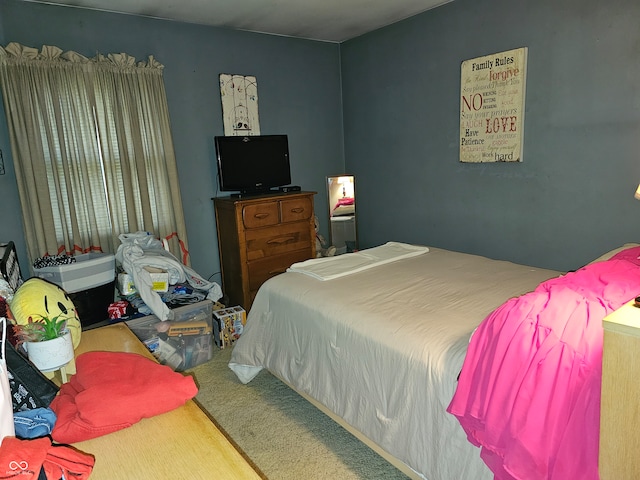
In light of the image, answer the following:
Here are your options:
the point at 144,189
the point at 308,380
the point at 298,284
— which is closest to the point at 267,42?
the point at 144,189

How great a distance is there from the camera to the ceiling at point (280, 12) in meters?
3.05

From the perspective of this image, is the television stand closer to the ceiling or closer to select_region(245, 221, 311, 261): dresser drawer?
select_region(245, 221, 311, 261): dresser drawer

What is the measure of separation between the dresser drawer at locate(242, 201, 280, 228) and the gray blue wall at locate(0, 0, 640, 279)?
51 centimetres

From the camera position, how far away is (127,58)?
3150 millimetres

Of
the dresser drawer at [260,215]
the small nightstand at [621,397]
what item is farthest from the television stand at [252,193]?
the small nightstand at [621,397]

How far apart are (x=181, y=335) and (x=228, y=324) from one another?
0.44 meters

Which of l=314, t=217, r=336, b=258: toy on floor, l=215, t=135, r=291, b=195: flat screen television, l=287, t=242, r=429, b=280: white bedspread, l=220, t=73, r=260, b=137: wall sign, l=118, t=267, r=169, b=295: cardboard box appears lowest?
l=314, t=217, r=336, b=258: toy on floor

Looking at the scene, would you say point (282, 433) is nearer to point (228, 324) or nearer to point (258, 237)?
point (228, 324)

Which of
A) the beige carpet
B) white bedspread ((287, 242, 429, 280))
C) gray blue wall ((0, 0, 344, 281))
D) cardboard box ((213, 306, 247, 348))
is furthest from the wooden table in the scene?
gray blue wall ((0, 0, 344, 281))

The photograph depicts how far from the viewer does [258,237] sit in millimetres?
3529

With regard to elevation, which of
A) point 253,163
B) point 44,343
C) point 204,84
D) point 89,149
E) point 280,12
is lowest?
point 44,343

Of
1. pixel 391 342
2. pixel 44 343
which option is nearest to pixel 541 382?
pixel 391 342

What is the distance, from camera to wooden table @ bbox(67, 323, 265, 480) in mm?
901

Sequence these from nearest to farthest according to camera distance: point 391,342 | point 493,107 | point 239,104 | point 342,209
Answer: point 391,342 → point 493,107 → point 239,104 → point 342,209
